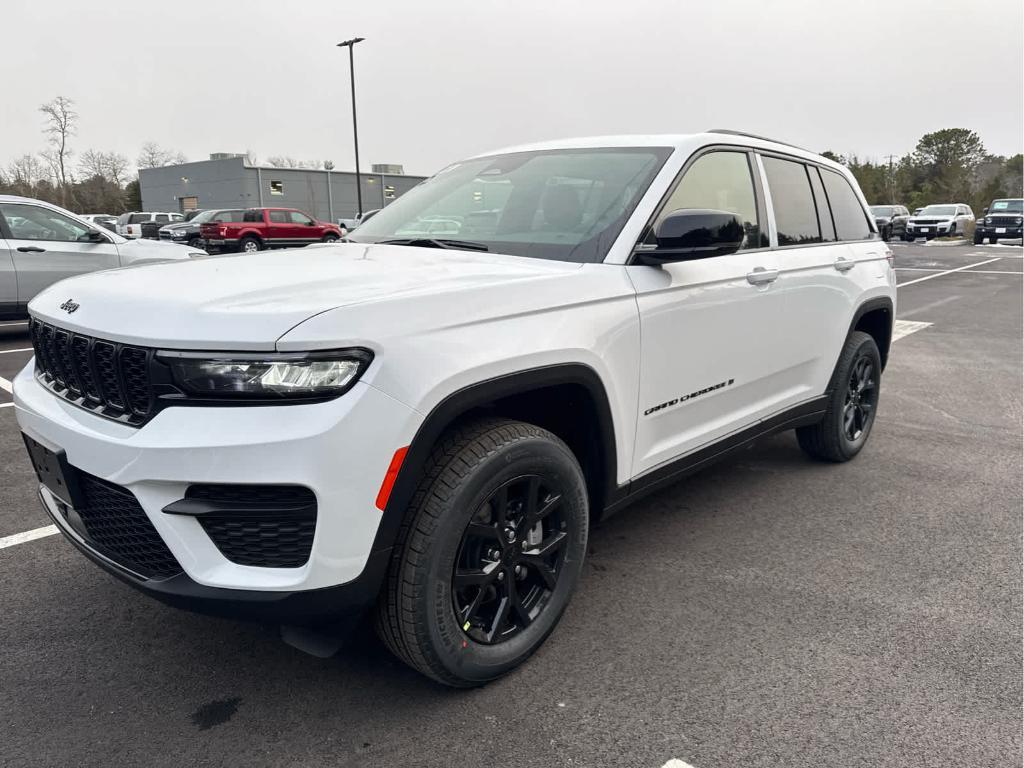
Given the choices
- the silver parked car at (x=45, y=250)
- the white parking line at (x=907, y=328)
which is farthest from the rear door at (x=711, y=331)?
the silver parked car at (x=45, y=250)

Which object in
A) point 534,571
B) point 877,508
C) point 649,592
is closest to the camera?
point 534,571

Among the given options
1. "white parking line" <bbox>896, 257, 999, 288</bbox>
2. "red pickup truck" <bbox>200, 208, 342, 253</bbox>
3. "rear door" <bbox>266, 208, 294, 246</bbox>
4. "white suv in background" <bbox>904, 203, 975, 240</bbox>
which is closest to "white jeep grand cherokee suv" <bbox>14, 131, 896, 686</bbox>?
"white parking line" <bbox>896, 257, 999, 288</bbox>

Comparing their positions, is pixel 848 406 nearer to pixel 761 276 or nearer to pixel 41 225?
pixel 761 276

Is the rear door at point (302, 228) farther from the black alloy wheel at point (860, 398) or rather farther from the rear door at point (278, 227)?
the black alloy wheel at point (860, 398)

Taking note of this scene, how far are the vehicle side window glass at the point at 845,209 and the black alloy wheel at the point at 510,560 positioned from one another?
2.83 meters

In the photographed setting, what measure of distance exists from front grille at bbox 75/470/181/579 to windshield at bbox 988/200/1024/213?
125ft

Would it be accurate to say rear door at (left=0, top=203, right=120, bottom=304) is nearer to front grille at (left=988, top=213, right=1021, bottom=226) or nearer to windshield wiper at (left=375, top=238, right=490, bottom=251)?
windshield wiper at (left=375, top=238, right=490, bottom=251)

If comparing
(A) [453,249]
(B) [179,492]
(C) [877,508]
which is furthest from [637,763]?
(C) [877,508]

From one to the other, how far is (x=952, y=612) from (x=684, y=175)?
6.59 ft

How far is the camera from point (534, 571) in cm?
268

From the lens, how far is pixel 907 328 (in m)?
10.4

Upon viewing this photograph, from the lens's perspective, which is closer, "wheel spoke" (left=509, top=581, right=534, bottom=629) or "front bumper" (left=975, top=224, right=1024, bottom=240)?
"wheel spoke" (left=509, top=581, right=534, bottom=629)

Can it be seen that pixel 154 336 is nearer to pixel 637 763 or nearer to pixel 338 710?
pixel 338 710

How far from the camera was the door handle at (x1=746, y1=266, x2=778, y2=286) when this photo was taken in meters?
3.49
